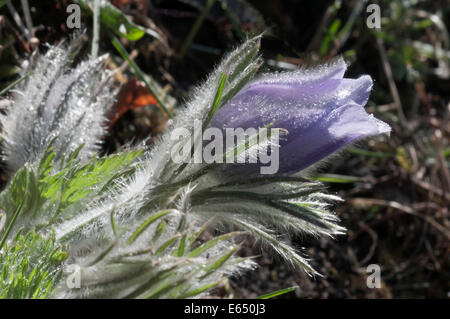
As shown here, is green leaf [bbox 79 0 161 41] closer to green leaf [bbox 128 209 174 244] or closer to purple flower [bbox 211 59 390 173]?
purple flower [bbox 211 59 390 173]

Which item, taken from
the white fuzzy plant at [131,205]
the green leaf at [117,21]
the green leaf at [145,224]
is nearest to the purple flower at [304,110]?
the white fuzzy plant at [131,205]


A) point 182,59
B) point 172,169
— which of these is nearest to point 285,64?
point 182,59

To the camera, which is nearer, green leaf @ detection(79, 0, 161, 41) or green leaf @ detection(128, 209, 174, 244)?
green leaf @ detection(128, 209, 174, 244)

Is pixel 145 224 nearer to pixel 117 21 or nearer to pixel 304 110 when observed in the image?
pixel 304 110

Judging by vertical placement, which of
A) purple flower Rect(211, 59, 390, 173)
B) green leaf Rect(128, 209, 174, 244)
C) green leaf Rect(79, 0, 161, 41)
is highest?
green leaf Rect(79, 0, 161, 41)

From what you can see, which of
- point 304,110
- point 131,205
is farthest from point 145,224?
point 304,110

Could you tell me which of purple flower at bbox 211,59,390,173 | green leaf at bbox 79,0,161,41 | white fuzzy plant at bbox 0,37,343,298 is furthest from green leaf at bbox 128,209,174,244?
green leaf at bbox 79,0,161,41

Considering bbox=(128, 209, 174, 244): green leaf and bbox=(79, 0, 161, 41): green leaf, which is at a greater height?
bbox=(79, 0, 161, 41): green leaf
